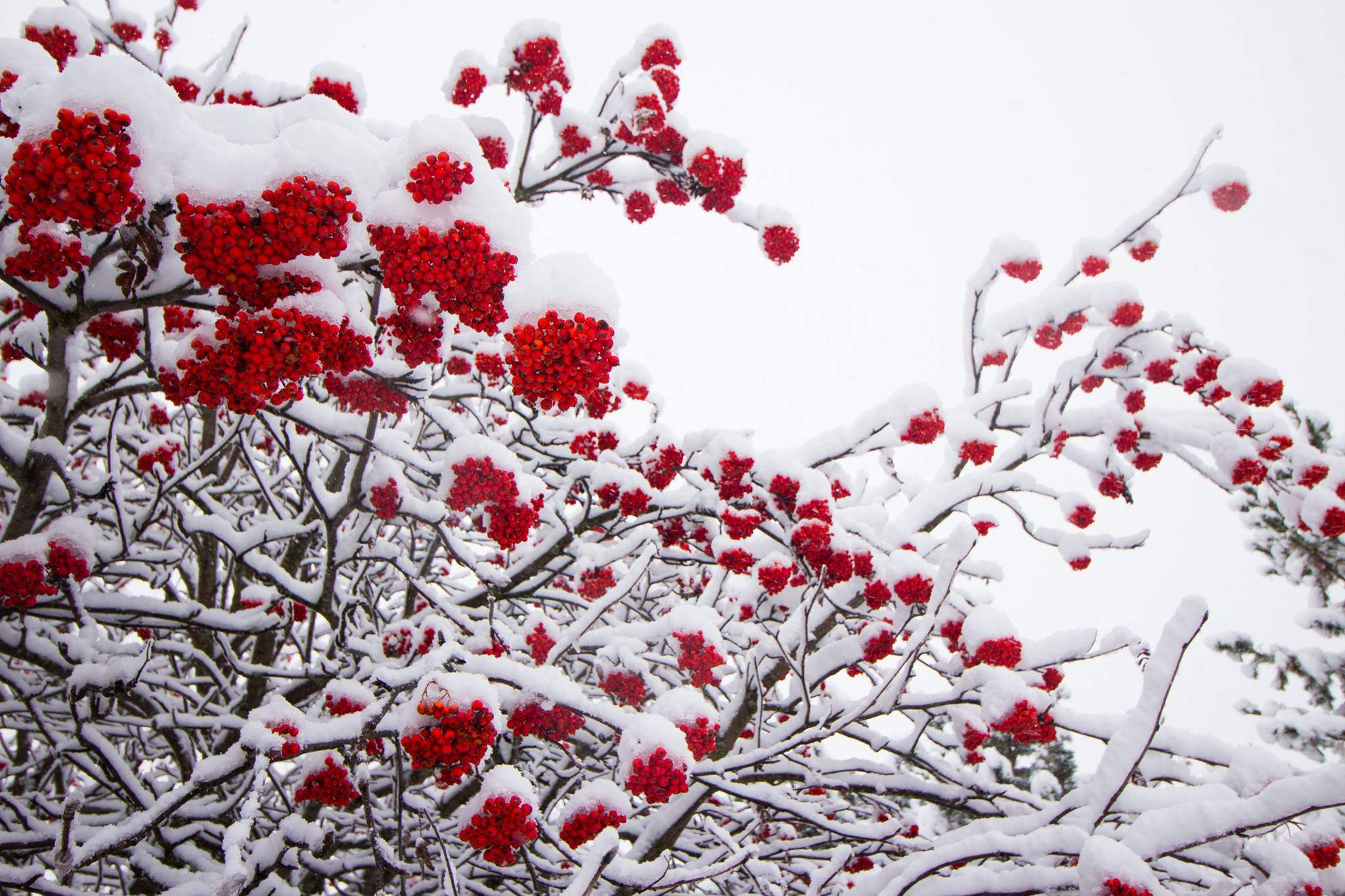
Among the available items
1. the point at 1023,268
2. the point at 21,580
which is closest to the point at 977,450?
the point at 1023,268

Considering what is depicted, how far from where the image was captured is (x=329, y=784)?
9.37 ft

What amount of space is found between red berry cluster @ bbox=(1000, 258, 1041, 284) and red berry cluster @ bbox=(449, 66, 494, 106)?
11.2 feet

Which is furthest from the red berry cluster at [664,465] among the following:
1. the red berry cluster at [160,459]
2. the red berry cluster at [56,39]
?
the red berry cluster at [56,39]

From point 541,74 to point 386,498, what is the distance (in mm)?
2405

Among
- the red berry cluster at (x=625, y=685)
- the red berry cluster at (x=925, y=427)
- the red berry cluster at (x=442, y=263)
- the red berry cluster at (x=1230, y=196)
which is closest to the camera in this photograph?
the red berry cluster at (x=442, y=263)

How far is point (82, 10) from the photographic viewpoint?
3.68 m

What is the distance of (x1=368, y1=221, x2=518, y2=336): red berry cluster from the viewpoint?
5.40 feet

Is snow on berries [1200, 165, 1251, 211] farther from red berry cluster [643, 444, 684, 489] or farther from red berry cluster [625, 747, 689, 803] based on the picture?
red berry cluster [625, 747, 689, 803]

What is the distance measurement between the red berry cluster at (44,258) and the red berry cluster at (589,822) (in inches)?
85.9

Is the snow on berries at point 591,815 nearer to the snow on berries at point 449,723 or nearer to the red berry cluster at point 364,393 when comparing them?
the snow on berries at point 449,723

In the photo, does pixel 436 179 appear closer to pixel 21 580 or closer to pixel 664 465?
pixel 664 465

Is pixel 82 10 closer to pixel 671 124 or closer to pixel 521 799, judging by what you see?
pixel 671 124

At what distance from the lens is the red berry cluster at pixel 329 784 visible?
9.36 feet

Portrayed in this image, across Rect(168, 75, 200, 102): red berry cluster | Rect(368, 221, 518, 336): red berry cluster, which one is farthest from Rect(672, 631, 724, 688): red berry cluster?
Rect(168, 75, 200, 102): red berry cluster
